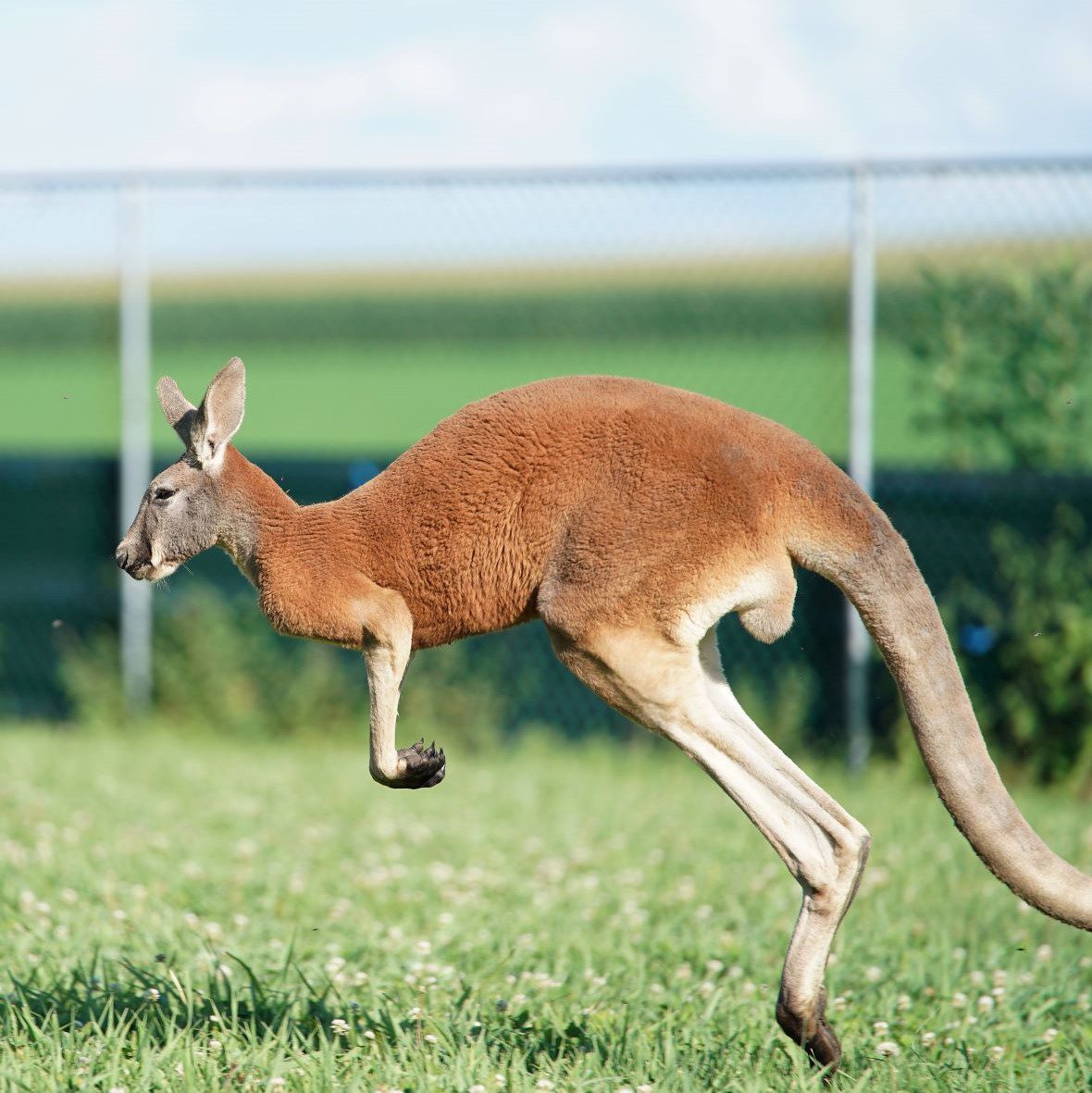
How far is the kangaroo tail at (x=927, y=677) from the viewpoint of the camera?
2.93m

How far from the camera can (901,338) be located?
7855 millimetres

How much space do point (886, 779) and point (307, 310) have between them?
2087cm

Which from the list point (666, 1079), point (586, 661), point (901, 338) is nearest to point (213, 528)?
point (586, 661)

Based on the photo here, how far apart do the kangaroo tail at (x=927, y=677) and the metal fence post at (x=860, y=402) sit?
4369 mm

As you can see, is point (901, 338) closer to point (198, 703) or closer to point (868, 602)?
point (198, 703)

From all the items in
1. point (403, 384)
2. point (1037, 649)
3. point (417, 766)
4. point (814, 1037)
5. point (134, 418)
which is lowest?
point (403, 384)

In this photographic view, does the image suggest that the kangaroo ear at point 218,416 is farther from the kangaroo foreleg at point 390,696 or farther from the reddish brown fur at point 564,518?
the kangaroo foreleg at point 390,696

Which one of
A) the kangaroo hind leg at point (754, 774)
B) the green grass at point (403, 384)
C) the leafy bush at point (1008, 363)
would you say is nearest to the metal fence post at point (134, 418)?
the green grass at point (403, 384)

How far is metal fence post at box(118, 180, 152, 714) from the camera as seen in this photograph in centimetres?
841

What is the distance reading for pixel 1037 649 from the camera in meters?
7.05

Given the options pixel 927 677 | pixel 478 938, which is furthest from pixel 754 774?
pixel 478 938

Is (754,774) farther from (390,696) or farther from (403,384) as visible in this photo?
(403,384)

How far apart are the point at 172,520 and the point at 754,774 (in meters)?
1.21

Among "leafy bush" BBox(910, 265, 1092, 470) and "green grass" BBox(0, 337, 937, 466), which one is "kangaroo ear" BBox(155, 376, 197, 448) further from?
"leafy bush" BBox(910, 265, 1092, 470)
